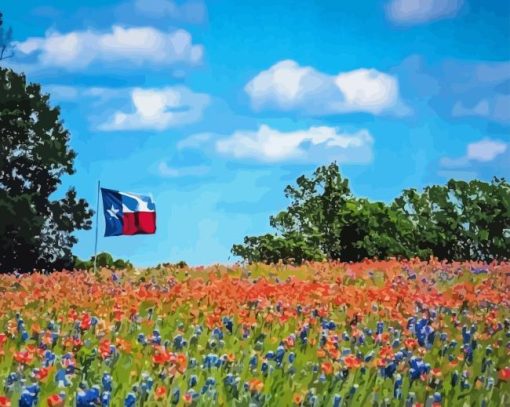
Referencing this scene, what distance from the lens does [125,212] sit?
1727 centimetres

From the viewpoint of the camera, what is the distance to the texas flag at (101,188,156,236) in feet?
56.6

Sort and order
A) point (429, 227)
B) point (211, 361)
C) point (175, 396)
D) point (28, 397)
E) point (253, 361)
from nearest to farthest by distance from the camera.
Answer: point (28, 397), point (175, 396), point (211, 361), point (253, 361), point (429, 227)

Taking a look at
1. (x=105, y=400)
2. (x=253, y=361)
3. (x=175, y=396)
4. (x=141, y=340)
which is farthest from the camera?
(x=141, y=340)

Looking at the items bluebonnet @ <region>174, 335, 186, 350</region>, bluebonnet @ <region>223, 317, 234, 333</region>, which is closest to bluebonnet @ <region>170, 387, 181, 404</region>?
bluebonnet @ <region>174, 335, 186, 350</region>

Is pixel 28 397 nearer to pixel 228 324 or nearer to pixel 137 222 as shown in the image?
pixel 228 324

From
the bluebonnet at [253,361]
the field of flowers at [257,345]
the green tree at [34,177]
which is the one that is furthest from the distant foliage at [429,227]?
the bluebonnet at [253,361]

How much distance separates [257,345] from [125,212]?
10084 millimetres

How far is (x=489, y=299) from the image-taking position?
10.7m

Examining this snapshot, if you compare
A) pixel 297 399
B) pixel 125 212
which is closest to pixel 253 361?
pixel 297 399

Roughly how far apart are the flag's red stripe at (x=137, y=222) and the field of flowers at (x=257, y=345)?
4.57m

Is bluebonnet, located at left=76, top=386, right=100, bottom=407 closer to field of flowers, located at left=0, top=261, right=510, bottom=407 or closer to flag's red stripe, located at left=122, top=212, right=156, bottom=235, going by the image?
field of flowers, located at left=0, top=261, right=510, bottom=407

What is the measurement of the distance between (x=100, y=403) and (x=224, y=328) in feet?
10.1

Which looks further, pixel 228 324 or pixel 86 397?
pixel 228 324

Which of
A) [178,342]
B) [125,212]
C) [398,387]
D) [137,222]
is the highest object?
[125,212]
